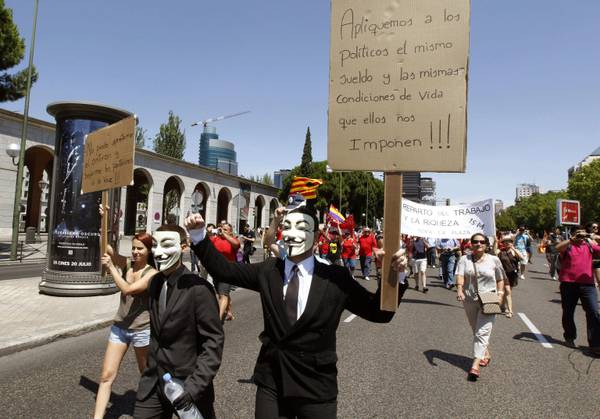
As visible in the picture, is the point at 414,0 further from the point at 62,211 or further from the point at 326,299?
the point at 62,211

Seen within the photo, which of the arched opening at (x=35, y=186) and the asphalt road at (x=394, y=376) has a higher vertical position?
the arched opening at (x=35, y=186)

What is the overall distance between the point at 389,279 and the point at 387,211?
0.38 meters

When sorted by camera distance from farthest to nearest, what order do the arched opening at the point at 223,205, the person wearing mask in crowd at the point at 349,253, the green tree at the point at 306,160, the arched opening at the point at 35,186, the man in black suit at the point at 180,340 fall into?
the green tree at the point at 306,160 → the arched opening at the point at 223,205 → the arched opening at the point at 35,186 → the person wearing mask in crowd at the point at 349,253 → the man in black suit at the point at 180,340

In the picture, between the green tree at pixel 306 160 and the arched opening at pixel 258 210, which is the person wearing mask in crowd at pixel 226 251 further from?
the green tree at pixel 306 160

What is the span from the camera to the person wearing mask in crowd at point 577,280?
7047mm

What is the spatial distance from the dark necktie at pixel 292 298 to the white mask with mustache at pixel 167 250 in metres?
0.89

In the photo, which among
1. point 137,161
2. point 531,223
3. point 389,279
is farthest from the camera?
point 531,223

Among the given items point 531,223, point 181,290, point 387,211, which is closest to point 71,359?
point 181,290

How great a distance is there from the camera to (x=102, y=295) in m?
10.9

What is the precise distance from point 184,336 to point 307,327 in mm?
827

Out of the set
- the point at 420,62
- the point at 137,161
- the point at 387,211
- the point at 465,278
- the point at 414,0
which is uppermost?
the point at 137,161

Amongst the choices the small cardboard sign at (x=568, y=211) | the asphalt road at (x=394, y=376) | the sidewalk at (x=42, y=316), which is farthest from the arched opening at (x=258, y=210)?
the asphalt road at (x=394, y=376)

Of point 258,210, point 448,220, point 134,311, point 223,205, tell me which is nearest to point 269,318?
point 134,311

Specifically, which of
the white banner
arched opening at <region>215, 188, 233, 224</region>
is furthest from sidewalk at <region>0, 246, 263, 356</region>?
arched opening at <region>215, 188, 233, 224</region>
